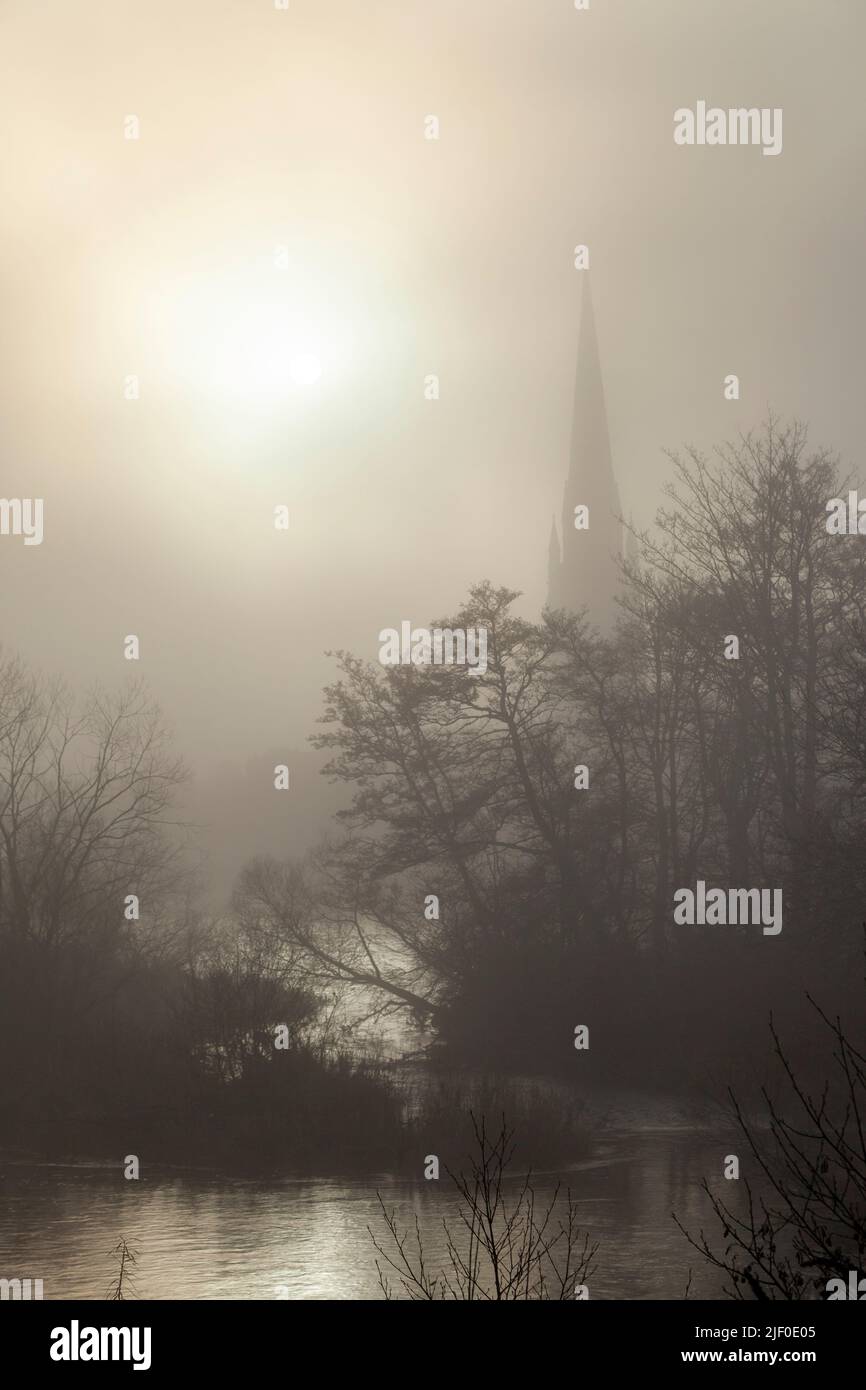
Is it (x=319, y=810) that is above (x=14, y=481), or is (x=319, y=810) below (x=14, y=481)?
below

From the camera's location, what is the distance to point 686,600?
117 feet

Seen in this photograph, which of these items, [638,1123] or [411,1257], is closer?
[411,1257]

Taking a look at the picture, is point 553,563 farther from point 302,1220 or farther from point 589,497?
point 302,1220

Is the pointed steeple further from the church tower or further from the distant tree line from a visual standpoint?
the distant tree line

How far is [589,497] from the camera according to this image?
8662 centimetres

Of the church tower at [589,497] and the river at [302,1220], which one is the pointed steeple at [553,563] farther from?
the river at [302,1220]

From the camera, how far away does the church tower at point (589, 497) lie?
7325 cm

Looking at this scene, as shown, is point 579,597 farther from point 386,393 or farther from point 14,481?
point 14,481

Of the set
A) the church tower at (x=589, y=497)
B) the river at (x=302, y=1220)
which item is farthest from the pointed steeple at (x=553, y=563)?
the river at (x=302, y=1220)

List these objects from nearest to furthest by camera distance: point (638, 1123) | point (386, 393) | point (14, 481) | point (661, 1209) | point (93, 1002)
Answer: point (661, 1209)
point (638, 1123)
point (93, 1002)
point (14, 481)
point (386, 393)

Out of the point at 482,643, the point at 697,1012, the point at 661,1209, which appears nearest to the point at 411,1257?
the point at 661,1209

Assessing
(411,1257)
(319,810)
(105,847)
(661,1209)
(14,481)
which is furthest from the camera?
(14,481)

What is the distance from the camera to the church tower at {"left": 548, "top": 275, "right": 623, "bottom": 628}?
240ft

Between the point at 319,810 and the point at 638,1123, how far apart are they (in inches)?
562
